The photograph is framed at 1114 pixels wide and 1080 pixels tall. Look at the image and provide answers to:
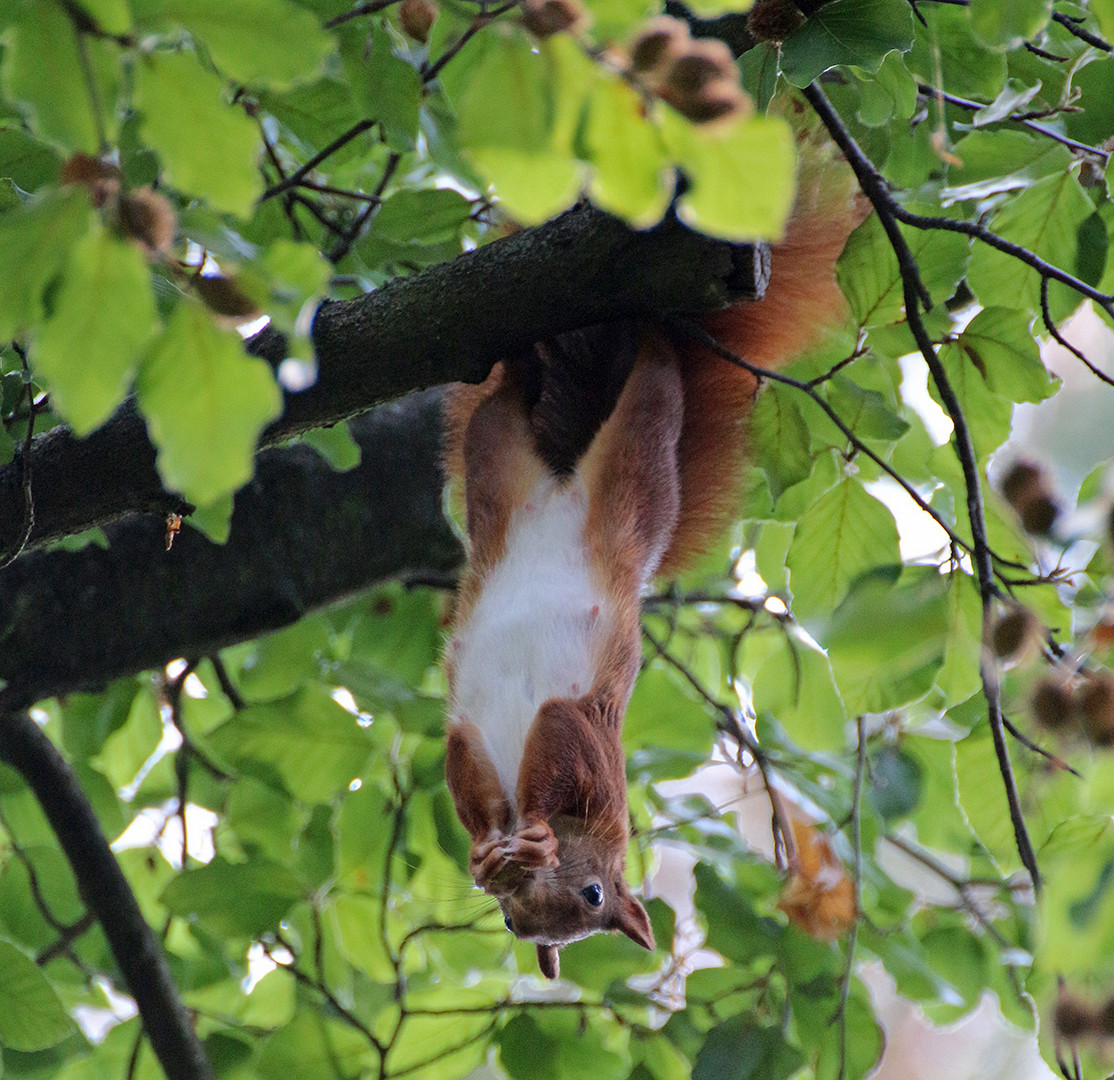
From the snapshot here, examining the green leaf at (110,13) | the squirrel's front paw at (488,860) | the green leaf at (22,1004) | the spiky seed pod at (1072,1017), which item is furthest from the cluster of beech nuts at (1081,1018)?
the green leaf at (22,1004)

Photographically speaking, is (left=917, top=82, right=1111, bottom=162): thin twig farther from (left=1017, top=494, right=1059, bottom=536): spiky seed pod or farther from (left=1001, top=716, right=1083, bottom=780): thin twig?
(left=1001, top=716, right=1083, bottom=780): thin twig

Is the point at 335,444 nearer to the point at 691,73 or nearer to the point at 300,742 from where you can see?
the point at 300,742

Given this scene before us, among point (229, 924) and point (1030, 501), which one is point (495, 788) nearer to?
point (229, 924)

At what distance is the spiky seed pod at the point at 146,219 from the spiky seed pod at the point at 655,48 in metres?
0.20

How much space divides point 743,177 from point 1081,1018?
361mm

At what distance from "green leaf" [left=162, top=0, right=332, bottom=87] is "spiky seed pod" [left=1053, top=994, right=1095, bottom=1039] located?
1.67 ft

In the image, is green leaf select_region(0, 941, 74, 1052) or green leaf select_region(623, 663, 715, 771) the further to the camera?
green leaf select_region(623, 663, 715, 771)

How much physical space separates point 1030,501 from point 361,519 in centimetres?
121

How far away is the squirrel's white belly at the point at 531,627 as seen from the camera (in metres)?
1.31

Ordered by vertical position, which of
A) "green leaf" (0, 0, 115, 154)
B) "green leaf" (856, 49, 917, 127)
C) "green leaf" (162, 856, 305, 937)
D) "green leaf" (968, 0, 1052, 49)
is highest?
"green leaf" (0, 0, 115, 154)

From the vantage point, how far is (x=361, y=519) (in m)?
1.71

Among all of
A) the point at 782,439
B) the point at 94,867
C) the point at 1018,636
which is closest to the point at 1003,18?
the point at 1018,636

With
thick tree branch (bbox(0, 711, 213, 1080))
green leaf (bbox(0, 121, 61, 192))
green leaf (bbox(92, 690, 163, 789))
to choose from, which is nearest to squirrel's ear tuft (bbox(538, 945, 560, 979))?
thick tree branch (bbox(0, 711, 213, 1080))

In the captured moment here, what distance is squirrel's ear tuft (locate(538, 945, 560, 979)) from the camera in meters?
1.40
